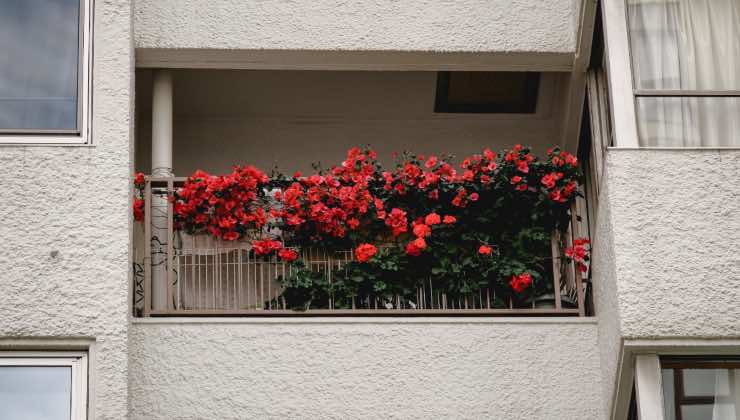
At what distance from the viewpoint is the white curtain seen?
10.3 m

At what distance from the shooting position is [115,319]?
386 inches

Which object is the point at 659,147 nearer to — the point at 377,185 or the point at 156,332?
the point at 377,185

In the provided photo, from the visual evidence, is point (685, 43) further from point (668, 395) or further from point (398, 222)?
point (668, 395)

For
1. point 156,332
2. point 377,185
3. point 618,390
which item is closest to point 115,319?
point 156,332

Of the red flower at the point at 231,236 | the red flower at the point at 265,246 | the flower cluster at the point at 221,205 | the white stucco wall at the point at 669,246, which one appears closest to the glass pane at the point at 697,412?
the white stucco wall at the point at 669,246

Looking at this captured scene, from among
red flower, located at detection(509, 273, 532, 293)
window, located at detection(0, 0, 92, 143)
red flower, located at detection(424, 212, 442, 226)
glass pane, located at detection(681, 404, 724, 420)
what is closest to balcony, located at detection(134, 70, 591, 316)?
red flower, located at detection(509, 273, 532, 293)

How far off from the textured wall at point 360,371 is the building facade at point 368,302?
0.05 feet

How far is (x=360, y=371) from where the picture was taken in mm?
10305

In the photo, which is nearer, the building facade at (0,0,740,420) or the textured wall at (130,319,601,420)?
the building facade at (0,0,740,420)

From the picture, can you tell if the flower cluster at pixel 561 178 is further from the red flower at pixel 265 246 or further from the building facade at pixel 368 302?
the red flower at pixel 265 246

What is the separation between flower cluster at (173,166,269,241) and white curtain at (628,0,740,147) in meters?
3.00

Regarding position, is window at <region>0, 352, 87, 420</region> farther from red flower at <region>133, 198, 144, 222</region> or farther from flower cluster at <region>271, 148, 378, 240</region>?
flower cluster at <region>271, 148, 378, 240</region>

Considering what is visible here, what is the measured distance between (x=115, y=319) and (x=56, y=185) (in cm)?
106

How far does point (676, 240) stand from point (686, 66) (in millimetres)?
1534
